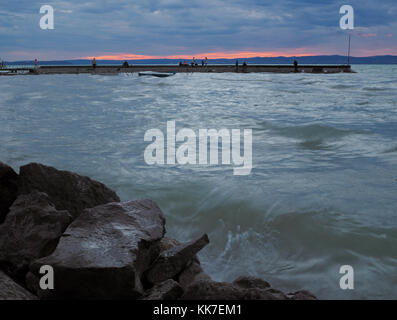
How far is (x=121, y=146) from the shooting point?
12.1 m

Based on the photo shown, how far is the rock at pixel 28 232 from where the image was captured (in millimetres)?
3471

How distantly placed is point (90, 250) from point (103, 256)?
0.14 m

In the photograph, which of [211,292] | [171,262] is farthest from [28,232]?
[211,292]

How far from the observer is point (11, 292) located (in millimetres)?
2900

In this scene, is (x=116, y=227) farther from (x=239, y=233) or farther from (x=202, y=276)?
(x=239, y=233)

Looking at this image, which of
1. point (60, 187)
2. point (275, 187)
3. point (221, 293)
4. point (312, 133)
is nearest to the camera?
point (221, 293)

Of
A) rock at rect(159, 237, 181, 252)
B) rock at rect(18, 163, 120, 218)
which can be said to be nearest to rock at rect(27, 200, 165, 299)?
rock at rect(159, 237, 181, 252)

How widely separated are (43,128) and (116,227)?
40.8 feet

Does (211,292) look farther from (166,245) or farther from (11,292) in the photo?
(166,245)

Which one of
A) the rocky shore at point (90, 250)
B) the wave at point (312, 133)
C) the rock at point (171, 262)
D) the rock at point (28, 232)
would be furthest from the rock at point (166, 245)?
the wave at point (312, 133)

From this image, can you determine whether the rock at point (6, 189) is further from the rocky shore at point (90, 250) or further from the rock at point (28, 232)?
the rock at point (28, 232)

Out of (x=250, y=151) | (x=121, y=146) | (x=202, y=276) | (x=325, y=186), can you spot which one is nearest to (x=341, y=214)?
(x=325, y=186)

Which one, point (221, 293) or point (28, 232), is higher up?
point (28, 232)

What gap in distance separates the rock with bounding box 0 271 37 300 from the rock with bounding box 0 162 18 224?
132cm
